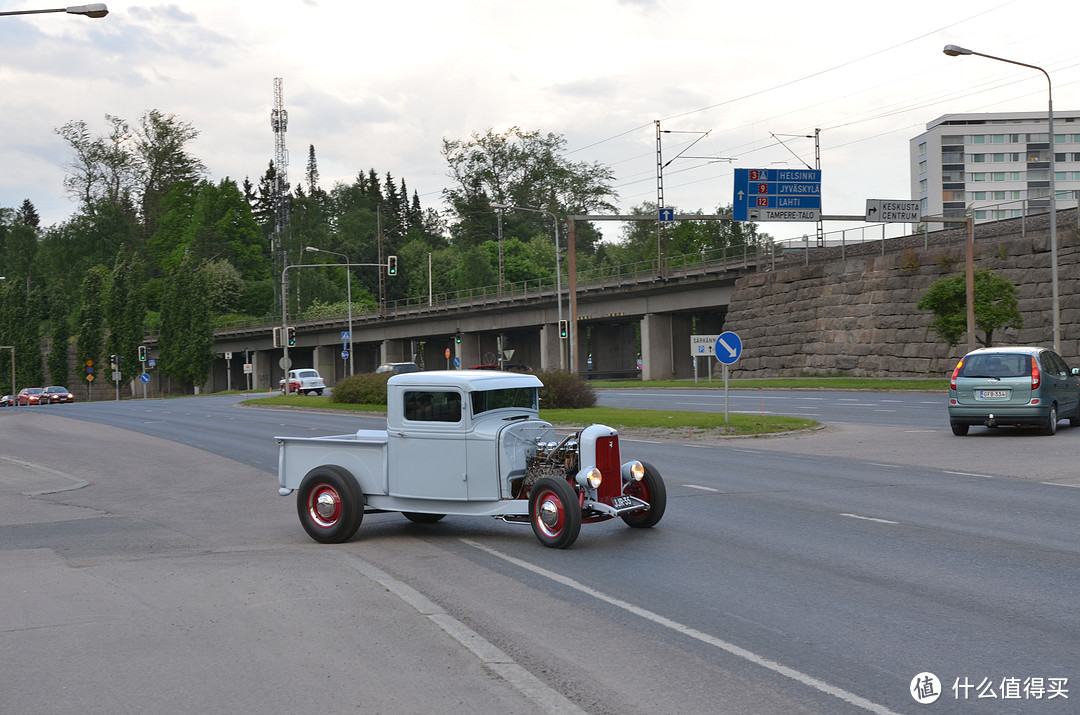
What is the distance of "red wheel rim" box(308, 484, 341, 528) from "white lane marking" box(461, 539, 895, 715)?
231cm

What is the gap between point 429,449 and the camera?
34.4 ft

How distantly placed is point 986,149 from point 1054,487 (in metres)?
127

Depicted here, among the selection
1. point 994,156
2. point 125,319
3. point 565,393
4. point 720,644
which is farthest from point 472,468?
point 994,156

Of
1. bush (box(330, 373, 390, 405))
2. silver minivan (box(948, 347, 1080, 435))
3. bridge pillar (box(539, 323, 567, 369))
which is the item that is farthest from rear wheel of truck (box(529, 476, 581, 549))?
bridge pillar (box(539, 323, 567, 369))

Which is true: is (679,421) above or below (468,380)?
below

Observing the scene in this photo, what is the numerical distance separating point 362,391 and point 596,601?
36.1 m

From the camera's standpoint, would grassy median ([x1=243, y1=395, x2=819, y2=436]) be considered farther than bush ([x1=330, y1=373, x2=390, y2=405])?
No

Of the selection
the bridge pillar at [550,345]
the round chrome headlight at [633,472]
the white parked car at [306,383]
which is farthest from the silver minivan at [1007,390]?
the bridge pillar at [550,345]

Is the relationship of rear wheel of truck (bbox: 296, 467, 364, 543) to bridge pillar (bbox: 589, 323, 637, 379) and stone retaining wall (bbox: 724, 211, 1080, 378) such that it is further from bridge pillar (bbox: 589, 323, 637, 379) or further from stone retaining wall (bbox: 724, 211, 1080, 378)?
bridge pillar (bbox: 589, 323, 637, 379)

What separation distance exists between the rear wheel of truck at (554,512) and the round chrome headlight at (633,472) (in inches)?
36.0

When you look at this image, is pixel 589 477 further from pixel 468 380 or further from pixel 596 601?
pixel 596 601

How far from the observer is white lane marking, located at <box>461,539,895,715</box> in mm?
5316

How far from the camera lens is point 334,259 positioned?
119312 mm

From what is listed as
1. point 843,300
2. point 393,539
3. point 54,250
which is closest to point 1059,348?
point 843,300
